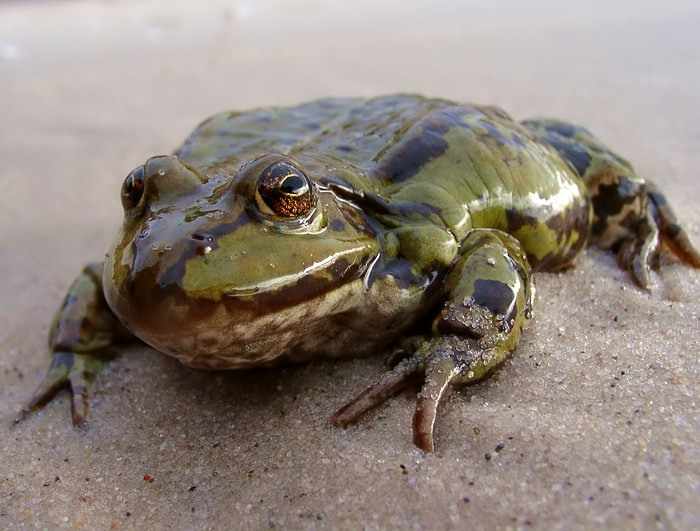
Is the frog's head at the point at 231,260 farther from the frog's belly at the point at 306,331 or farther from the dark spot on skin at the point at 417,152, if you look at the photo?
the dark spot on skin at the point at 417,152

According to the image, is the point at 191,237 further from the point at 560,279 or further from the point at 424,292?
the point at 560,279

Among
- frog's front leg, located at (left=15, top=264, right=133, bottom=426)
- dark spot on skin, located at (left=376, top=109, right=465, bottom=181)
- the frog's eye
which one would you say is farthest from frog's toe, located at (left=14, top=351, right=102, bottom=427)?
dark spot on skin, located at (left=376, top=109, right=465, bottom=181)

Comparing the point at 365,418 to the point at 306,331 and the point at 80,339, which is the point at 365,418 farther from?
the point at 80,339

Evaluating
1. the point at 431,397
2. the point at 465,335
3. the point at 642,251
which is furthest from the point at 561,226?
the point at 431,397

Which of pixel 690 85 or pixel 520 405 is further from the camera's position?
pixel 690 85

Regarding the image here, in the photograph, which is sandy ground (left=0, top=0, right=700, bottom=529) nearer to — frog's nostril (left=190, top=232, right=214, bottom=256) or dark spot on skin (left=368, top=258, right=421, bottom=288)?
dark spot on skin (left=368, top=258, right=421, bottom=288)

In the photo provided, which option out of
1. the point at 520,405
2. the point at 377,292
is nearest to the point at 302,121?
the point at 377,292
